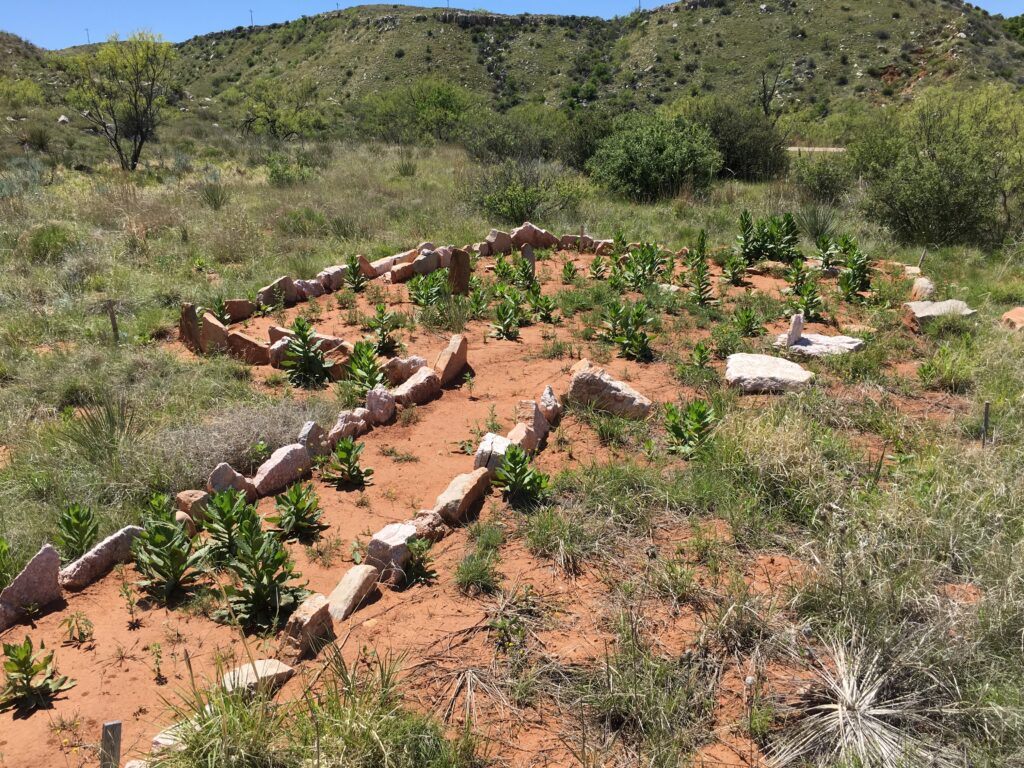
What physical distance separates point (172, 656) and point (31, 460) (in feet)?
7.21

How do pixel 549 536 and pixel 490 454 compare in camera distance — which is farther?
pixel 490 454

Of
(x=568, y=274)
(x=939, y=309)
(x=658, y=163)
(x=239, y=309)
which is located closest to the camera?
(x=939, y=309)

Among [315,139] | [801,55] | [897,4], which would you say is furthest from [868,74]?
[315,139]

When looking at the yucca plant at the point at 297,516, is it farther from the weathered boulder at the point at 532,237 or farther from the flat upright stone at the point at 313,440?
the weathered boulder at the point at 532,237

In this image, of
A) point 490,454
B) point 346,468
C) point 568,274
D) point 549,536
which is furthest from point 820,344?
point 346,468

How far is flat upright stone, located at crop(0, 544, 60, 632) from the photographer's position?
10.3 feet

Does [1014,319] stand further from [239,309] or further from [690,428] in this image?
[239,309]

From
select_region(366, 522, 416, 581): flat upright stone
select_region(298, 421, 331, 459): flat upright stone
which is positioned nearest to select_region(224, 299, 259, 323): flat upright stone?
select_region(298, 421, 331, 459): flat upright stone

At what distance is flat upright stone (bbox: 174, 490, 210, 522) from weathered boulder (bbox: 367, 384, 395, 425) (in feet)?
4.85

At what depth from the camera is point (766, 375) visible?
5.36 metres

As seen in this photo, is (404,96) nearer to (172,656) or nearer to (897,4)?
(172,656)

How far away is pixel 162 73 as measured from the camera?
18.4 meters

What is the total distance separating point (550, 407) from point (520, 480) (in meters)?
1.08

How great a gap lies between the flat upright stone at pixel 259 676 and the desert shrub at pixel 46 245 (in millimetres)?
7961
